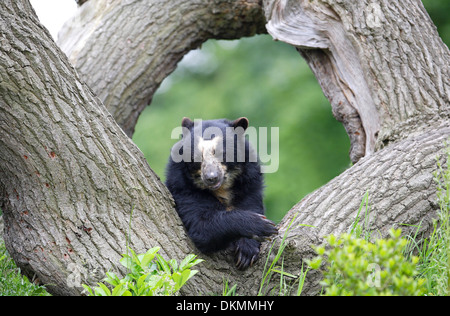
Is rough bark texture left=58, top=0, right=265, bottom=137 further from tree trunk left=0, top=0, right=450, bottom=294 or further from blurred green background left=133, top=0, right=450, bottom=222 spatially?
blurred green background left=133, top=0, right=450, bottom=222

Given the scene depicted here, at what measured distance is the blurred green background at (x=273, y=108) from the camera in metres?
→ 12.5

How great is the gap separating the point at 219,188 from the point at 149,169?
30.2 inches

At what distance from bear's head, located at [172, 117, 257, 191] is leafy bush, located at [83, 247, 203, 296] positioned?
3.39 feet

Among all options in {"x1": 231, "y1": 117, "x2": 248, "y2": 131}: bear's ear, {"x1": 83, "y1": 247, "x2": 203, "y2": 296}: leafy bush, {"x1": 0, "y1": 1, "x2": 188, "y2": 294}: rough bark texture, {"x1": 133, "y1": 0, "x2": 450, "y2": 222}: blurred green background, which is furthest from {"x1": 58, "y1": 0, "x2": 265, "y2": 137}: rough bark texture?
{"x1": 133, "y1": 0, "x2": 450, "y2": 222}: blurred green background

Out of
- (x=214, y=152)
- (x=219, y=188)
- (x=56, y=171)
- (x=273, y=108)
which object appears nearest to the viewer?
(x=56, y=171)

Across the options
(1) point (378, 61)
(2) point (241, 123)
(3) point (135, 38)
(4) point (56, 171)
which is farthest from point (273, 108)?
(4) point (56, 171)

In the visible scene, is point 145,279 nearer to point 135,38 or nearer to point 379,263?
point 379,263

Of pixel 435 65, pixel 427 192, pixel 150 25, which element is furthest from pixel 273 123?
pixel 427 192

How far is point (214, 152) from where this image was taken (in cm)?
429

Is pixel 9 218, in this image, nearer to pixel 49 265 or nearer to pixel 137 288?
pixel 49 265

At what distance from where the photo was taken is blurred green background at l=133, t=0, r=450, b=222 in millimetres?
12469

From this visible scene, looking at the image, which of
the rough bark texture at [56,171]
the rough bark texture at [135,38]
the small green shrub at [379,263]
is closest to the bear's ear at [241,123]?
the rough bark texture at [56,171]

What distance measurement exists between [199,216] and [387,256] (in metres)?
1.91
